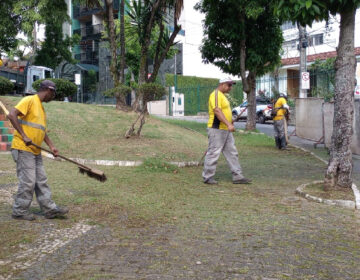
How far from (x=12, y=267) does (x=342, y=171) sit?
16.2 ft

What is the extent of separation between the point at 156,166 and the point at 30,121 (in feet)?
13.5

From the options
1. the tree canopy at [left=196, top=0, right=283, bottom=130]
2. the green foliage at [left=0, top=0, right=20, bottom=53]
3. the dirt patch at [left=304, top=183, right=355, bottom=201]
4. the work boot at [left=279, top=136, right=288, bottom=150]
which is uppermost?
the green foliage at [left=0, top=0, right=20, bottom=53]

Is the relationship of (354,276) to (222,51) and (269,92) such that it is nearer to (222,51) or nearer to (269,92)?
(222,51)

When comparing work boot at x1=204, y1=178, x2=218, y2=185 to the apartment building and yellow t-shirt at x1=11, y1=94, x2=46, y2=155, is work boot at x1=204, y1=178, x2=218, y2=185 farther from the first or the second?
the apartment building

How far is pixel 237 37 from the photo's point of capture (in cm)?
1695

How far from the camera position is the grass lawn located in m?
3.67

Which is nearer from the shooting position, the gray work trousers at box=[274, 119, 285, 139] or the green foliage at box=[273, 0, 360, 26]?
the green foliage at box=[273, 0, 360, 26]

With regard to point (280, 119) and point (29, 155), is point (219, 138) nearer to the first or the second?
point (29, 155)

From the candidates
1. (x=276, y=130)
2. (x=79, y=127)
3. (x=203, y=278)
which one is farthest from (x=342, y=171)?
(x=79, y=127)

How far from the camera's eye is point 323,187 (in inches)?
269

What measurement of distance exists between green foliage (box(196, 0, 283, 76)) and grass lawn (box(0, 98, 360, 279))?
824 centimetres

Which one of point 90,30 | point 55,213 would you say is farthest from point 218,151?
point 90,30

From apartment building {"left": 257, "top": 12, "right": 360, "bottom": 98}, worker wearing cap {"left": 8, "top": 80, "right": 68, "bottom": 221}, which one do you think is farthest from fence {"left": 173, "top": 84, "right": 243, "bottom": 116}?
worker wearing cap {"left": 8, "top": 80, "right": 68, "bottom": 221}

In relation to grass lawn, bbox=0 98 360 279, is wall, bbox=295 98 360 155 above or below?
above
